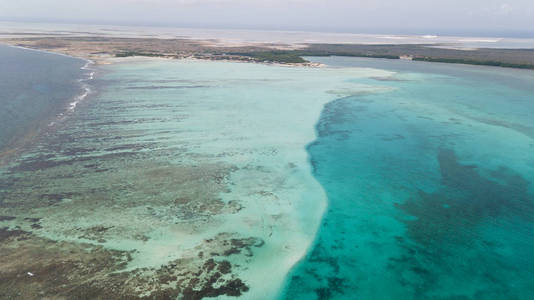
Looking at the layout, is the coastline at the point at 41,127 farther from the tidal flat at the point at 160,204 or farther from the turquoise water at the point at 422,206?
the turquoise water at the point at 422,206

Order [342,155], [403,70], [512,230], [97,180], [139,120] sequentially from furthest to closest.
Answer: [403,70] < [139,120] < [342,155] < [97,180] < [512,230]

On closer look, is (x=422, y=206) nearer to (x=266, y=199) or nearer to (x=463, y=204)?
(x=463, y=204)

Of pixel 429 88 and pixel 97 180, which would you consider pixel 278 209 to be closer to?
pixel 97 180

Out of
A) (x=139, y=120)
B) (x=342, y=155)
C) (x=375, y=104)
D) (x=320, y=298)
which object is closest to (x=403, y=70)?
(x=375, y=104)

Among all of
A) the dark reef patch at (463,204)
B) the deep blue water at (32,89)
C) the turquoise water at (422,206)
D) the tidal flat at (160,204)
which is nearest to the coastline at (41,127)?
the deep blue water at (32,89)

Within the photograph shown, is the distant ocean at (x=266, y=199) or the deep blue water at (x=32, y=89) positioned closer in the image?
the distant ocean at (x=266, y=199)

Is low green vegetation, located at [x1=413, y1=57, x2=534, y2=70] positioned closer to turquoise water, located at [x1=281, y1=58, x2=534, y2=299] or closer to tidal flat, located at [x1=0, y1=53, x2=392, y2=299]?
turquoise water, located at [x1=281, y1=58, x2=534, y2=299]

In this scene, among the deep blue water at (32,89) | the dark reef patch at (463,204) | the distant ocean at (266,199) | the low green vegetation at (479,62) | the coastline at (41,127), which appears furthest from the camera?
the low green vegetation at (479,62)
